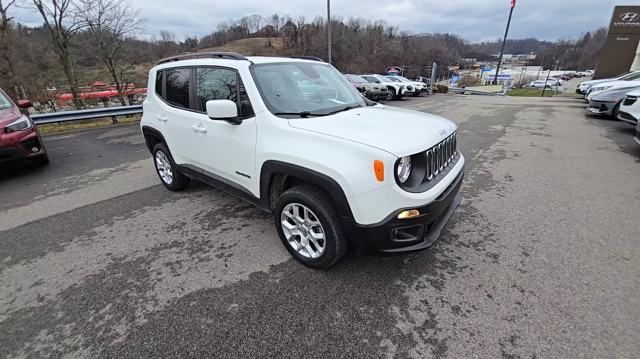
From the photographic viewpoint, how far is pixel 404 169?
224cm

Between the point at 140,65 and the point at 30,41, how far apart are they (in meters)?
4.42

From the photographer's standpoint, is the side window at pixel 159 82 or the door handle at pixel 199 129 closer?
the door handle at pixel 199 129

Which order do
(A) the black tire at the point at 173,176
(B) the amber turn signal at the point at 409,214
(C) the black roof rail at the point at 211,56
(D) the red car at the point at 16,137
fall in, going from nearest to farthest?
(B) the amber turn signal at the point at 409,214 < (C) the black roof rail at the point at 211,56 < (A) the black tire at the point at 173,176 < (D) the red car at the point at 16,137

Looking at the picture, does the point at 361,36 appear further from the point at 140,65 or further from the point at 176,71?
the point at 176,71

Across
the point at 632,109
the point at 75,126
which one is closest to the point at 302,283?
the point at 632,109

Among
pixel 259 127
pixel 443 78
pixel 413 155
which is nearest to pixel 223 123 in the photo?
pixel 259 127

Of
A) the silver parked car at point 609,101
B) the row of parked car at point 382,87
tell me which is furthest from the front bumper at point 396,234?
the row of parked car at point 382,87

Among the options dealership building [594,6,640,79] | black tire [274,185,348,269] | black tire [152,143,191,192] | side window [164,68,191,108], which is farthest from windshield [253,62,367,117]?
dealership building [594,6,640,79]

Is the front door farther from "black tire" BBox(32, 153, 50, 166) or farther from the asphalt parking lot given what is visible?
"black tire" BBox(32, 153, 50, 166)

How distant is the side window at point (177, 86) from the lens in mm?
3615

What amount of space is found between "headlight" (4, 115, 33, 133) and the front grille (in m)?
6.42

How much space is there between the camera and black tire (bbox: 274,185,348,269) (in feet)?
7.80

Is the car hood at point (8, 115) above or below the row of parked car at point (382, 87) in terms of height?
above

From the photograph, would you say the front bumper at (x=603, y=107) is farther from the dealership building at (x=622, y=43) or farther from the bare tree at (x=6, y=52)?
the bare tree at (x=6, y=52)
